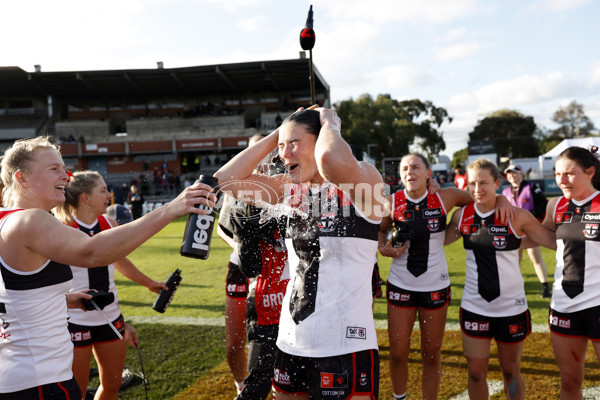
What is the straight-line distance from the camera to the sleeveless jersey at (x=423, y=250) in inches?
157

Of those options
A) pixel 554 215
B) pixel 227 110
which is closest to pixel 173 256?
pixel 554 215

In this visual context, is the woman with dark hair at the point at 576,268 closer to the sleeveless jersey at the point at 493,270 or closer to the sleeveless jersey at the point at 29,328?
the sleeveless jersey at the point at 493,270

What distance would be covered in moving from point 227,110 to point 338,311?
147 feet

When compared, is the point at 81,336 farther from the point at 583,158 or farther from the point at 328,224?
the point at 583,158

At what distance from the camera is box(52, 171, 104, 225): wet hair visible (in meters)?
3.63

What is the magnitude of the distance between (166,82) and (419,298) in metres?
43.2

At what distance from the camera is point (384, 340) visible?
546 centimetres

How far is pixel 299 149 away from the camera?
2213 millimetres

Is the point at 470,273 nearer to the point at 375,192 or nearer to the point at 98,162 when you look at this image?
the point at 375,192

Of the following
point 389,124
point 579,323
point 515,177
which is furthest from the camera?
point 389,124

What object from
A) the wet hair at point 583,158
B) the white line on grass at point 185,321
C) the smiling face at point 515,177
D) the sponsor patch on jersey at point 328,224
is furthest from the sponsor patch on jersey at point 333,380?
the smiling face at point 515,177

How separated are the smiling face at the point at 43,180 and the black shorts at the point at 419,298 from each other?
2.86 metres

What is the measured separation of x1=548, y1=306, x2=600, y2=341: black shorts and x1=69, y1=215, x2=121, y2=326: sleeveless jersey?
11.3ft

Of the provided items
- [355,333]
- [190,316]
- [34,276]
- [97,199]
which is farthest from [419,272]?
[190,316]
